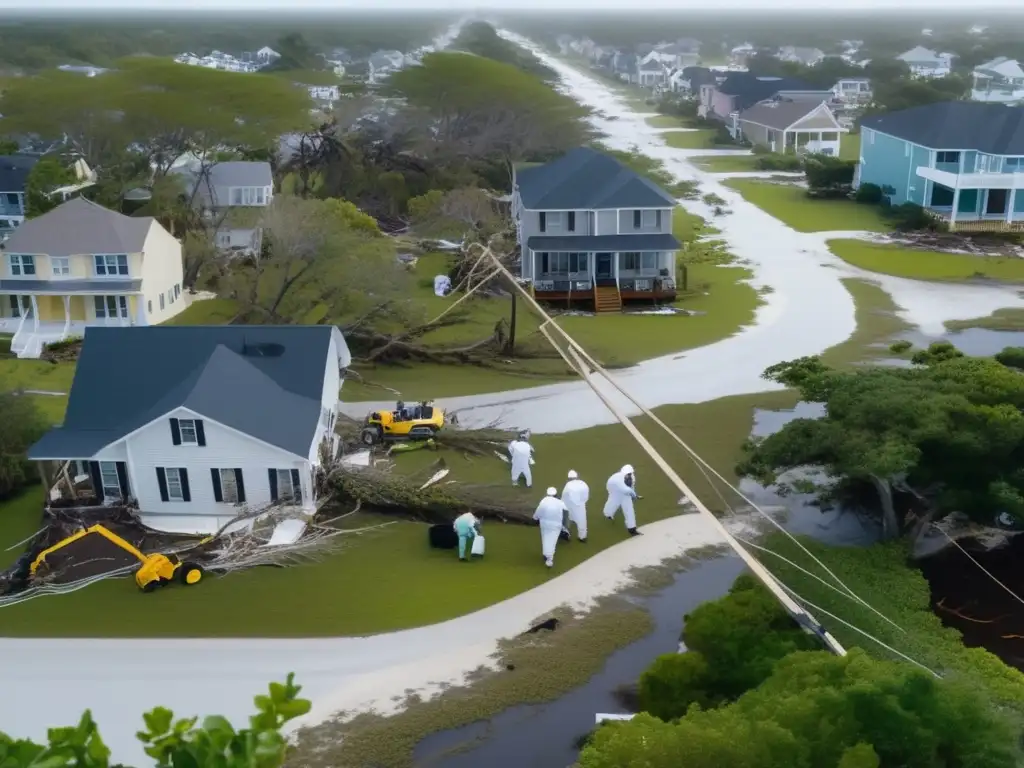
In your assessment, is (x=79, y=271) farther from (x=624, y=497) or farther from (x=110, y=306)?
(x=624, y=497)

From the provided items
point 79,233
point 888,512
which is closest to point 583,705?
point 888,512

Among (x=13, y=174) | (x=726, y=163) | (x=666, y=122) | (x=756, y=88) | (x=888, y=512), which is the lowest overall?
(x=888, y=512)

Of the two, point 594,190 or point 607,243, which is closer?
point 607,243

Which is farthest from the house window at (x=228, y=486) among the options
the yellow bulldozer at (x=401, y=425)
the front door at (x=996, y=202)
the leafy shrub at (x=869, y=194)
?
the leafy shrub at (x=869, y=194)

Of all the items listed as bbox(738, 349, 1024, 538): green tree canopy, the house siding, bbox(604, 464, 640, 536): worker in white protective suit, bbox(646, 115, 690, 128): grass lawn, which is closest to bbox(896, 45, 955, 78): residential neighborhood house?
bbox(646, 115, 690, 128): grass lawn

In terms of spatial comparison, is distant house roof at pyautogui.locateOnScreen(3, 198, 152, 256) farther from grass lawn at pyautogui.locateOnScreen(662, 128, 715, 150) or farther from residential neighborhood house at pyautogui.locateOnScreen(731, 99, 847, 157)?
grass lawn at pyautogui.locateOnScreen(662, 128, 715, 150)

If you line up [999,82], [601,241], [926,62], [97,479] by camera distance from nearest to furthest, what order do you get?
1. [97,479]
2. [601,241]
3. [999,82]
4. [926,62]

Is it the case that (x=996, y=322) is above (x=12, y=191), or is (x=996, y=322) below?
below

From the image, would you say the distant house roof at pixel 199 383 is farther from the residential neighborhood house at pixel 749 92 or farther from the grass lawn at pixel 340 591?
the residential neighborhood house at pixel 749 92
